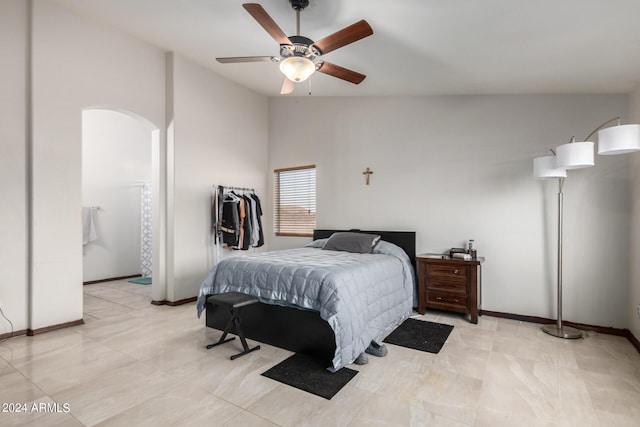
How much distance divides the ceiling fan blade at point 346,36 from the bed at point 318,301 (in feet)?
6.08

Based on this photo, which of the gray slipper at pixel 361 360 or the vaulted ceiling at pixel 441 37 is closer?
the vaulted ceiling at pixel 441 37

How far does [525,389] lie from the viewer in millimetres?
2371

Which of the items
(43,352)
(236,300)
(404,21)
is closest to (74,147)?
(43,352)

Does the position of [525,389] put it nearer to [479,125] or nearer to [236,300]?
[236,300]

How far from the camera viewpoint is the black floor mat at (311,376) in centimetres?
235

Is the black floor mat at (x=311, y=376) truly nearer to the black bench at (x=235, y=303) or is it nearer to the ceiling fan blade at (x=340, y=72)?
the black bench at (x=235, y=303)

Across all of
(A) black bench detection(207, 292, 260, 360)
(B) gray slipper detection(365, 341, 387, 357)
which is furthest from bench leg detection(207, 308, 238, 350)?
(B) gray slipper detection(365, 341, 387, 357)

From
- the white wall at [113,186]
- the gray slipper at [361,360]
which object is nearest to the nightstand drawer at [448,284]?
the gray slipper at [361,360]

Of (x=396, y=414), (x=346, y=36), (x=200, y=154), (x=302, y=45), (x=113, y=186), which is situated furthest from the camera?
(x=113, y=186)

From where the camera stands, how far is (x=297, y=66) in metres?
2.68

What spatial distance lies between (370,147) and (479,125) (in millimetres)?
1504

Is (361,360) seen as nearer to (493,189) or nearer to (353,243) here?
(353,243)

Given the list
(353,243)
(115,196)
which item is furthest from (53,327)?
(353,243)

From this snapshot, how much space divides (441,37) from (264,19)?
1517mm
